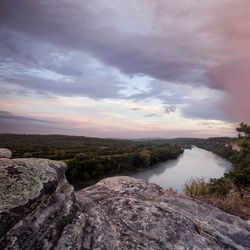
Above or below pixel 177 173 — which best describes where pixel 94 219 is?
above

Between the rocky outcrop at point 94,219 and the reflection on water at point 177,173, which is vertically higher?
the rocky outcrop at point 94,219

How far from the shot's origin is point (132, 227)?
169 inches

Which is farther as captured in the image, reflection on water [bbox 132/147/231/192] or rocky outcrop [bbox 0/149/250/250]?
reflection on water [bbox 132/147/231/192]

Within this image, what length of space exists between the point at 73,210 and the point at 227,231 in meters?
2.38

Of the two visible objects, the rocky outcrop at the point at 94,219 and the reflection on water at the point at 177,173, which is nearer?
the rocky outcrop at the point at 94,219

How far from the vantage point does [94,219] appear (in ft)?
13.7

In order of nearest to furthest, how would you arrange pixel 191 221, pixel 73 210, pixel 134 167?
pixel 73 210 → pixel 191 221 → pixel 134 167

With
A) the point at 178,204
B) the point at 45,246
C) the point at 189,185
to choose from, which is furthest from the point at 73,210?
the point at 189,185

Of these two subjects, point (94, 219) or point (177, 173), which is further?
point (177, 173)

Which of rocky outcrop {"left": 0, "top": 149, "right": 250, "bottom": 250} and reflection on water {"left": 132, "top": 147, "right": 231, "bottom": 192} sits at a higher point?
rocky outcrop {"left": 0, "top": 149, "right": 250, "bottom": 250}

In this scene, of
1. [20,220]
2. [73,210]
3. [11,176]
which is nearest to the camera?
[20,220]

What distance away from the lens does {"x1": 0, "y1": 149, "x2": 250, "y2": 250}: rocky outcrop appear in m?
3.39

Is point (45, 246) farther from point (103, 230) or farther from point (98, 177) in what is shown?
point (98, 177)

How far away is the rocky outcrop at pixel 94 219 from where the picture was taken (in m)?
3.39
